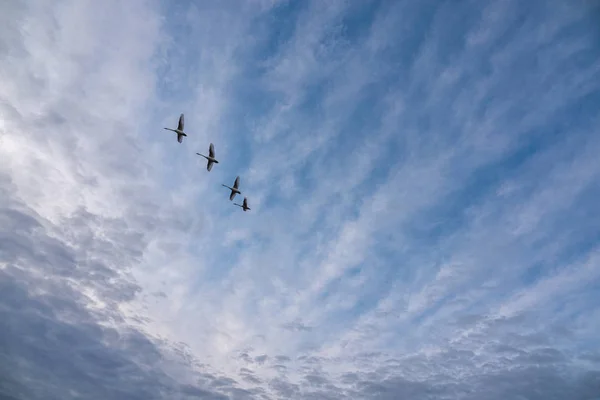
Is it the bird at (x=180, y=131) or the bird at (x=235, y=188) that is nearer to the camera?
the bird at (x=180, y=131)

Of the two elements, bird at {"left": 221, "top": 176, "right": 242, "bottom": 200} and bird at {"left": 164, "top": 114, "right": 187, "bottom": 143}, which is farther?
bird at {"left": 221, "top": 176, "right": 242, "bottom": 200}

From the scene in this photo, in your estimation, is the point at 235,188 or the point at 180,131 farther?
the point at 235,188

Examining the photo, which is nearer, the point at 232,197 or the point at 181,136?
the point at 181,136

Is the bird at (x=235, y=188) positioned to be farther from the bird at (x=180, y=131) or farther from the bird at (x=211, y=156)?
the bird at (x=180, y=131)

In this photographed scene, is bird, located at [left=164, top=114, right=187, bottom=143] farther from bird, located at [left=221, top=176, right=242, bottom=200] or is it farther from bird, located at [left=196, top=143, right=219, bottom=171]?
bird, located at [left=221, top=176, right=242, bottom=200]

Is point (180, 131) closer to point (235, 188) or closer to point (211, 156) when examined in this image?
point (211, 156)

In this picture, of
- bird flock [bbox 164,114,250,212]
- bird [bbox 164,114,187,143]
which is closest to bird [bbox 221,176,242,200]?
bird flock [bbox 164,114,250,212]

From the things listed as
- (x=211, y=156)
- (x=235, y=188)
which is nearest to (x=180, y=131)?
(x=211, y=156)

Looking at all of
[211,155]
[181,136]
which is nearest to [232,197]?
[211,155]

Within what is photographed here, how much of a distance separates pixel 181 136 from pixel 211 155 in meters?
4.03

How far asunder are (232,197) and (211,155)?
5731mm

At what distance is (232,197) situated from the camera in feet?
Answer: 151

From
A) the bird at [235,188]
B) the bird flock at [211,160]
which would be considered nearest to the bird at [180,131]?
the bird flock at [211,160]

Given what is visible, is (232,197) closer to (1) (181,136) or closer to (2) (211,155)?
(2) (211,155)
